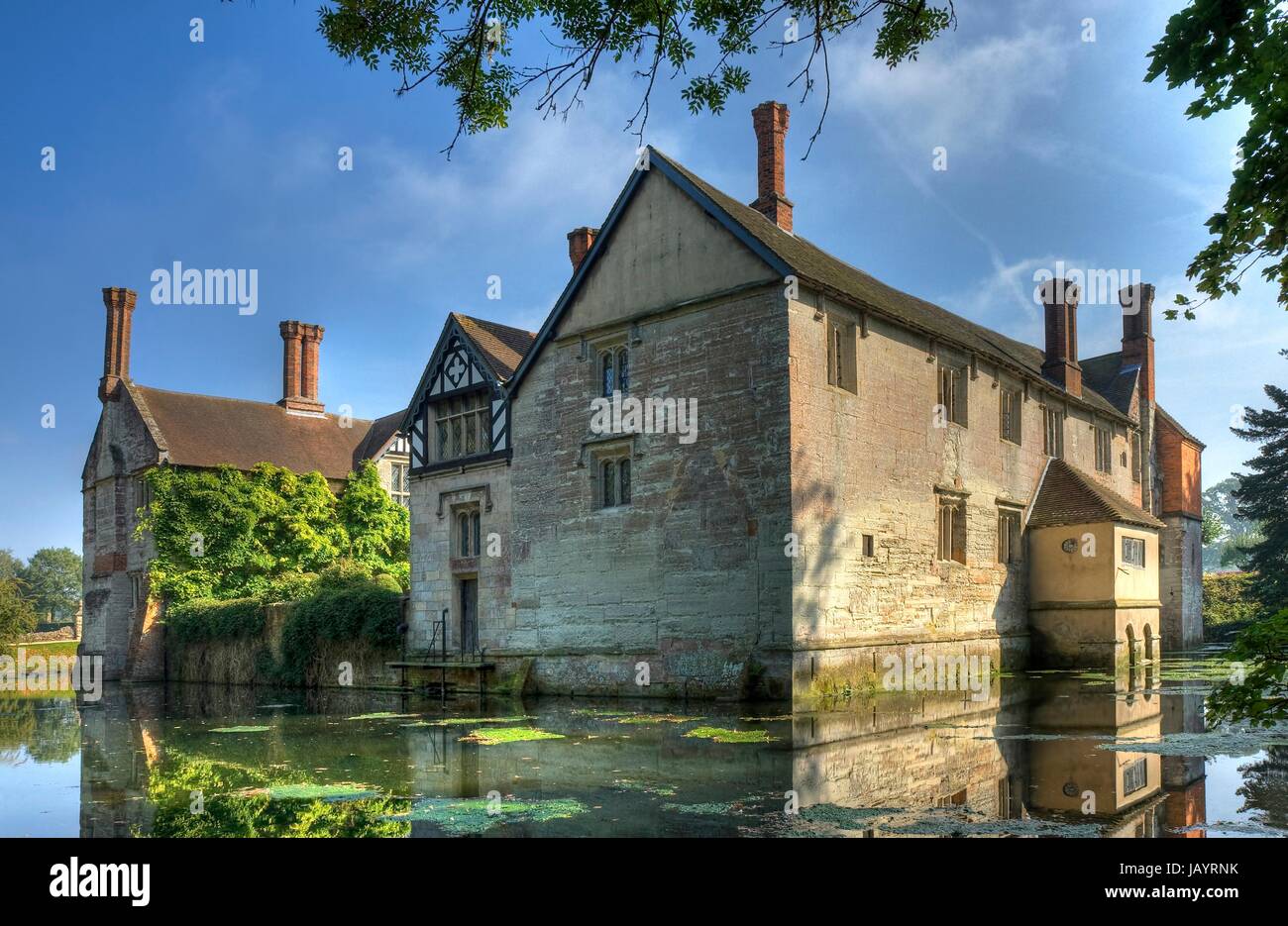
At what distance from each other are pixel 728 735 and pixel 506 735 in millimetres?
3324

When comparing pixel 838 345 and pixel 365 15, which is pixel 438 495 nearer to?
pixel 838 345

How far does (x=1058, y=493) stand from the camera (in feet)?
94.4

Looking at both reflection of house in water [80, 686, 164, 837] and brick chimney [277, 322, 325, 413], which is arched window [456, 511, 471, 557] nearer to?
reflection of house in water [80, 686, 164, 837]

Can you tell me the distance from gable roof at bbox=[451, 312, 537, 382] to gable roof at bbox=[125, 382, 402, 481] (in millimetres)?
14303

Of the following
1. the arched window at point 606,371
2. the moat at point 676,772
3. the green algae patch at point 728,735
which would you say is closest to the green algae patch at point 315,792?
the moat at point 676,772

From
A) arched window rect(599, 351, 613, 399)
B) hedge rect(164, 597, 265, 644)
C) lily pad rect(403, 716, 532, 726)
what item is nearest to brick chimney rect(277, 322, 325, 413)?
hedge rect(164, 597, 265, 644)

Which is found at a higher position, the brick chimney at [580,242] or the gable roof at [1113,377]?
the brick chimney at [580,242]

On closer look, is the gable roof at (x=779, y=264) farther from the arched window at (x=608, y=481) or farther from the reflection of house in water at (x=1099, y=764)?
the reflection of house in water at (x=1099, y=764)

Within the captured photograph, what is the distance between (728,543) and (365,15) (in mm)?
13351

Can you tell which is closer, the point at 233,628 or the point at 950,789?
the point at 950,789

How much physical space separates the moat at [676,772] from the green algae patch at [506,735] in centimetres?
10

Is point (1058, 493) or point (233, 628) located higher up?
point (1058, 493)

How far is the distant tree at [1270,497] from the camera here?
129 ft
